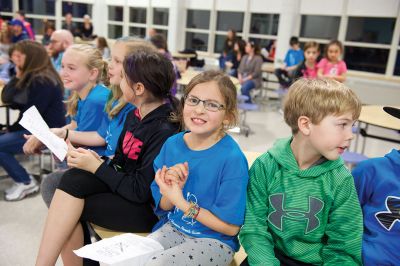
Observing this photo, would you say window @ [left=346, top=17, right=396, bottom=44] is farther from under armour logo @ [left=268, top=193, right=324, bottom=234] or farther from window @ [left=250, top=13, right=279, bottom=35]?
under armour logo @ [left=268, top=193, right=324, bottom=234]

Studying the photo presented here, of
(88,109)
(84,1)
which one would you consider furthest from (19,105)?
(84,1)

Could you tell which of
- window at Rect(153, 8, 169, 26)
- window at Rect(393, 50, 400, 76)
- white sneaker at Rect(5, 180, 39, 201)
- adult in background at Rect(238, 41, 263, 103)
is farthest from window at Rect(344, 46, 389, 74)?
white sneaker at Rect(5, 180, 39, 201)

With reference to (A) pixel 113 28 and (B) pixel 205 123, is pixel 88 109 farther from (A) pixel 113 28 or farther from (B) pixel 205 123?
(A) pixel 113 28

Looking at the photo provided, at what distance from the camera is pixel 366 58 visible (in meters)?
8.78

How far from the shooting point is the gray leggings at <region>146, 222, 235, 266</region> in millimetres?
1194

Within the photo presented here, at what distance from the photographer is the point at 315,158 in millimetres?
1312

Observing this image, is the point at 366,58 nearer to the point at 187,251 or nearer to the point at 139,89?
the point at 139,89

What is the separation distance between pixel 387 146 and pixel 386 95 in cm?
297

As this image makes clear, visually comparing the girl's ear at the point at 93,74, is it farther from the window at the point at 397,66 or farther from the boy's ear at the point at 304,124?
the window at the point at 397,66

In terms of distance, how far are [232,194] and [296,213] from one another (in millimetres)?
232

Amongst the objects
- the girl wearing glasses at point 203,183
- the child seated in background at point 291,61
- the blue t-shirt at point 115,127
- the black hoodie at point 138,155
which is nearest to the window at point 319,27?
the child seated in background at point 291,61

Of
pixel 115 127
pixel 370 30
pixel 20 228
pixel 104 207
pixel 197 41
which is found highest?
pixel 370 30

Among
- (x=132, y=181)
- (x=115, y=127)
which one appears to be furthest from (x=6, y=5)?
(x=132, y=181)

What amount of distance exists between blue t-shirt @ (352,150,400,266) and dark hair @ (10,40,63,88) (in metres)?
2.45
